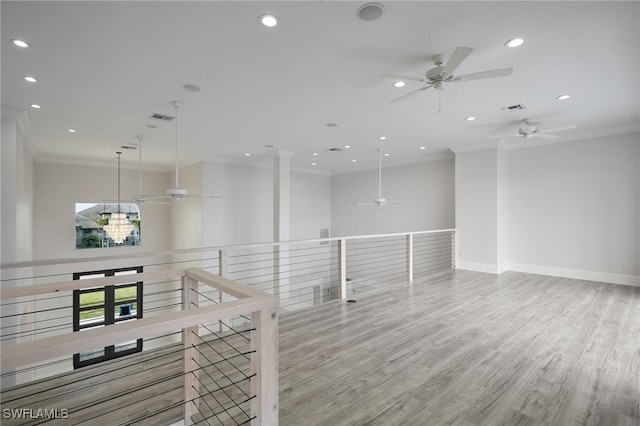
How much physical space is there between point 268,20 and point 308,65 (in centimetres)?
78

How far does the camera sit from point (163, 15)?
2383mm

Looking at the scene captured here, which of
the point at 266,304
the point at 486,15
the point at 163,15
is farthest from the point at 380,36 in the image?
the point at 266,304

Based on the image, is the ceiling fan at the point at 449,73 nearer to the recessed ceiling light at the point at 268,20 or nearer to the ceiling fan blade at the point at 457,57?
the ceiling fan blade at the point at 457,57

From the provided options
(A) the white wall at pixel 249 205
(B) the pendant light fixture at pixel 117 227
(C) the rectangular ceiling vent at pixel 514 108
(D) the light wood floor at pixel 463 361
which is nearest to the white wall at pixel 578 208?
(D) the light wood floor at pixel 463 361

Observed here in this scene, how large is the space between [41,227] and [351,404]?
8.92 m

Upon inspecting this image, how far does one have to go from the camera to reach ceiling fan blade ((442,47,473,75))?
2.39m

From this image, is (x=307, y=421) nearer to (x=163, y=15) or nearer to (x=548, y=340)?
(x=548, y=340)

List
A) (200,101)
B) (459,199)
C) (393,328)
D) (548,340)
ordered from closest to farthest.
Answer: (548,340) → (393,328) → (200,101) → (459,199)

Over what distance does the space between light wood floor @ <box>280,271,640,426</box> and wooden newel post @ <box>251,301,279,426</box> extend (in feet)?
3.14

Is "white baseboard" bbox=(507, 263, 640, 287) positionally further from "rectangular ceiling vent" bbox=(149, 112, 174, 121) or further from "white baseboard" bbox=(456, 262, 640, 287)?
"rectangular ceiling vent" bbox=(149, 112, 174, 121)

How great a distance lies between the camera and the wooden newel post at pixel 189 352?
6.01 feet

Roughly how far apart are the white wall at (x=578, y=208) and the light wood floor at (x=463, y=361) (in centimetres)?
116

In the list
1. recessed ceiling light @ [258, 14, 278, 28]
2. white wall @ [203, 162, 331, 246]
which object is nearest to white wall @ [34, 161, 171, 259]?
white wall @ [203, 162, 331, 246]

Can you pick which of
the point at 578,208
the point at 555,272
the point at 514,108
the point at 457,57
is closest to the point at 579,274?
the point at 555,272
